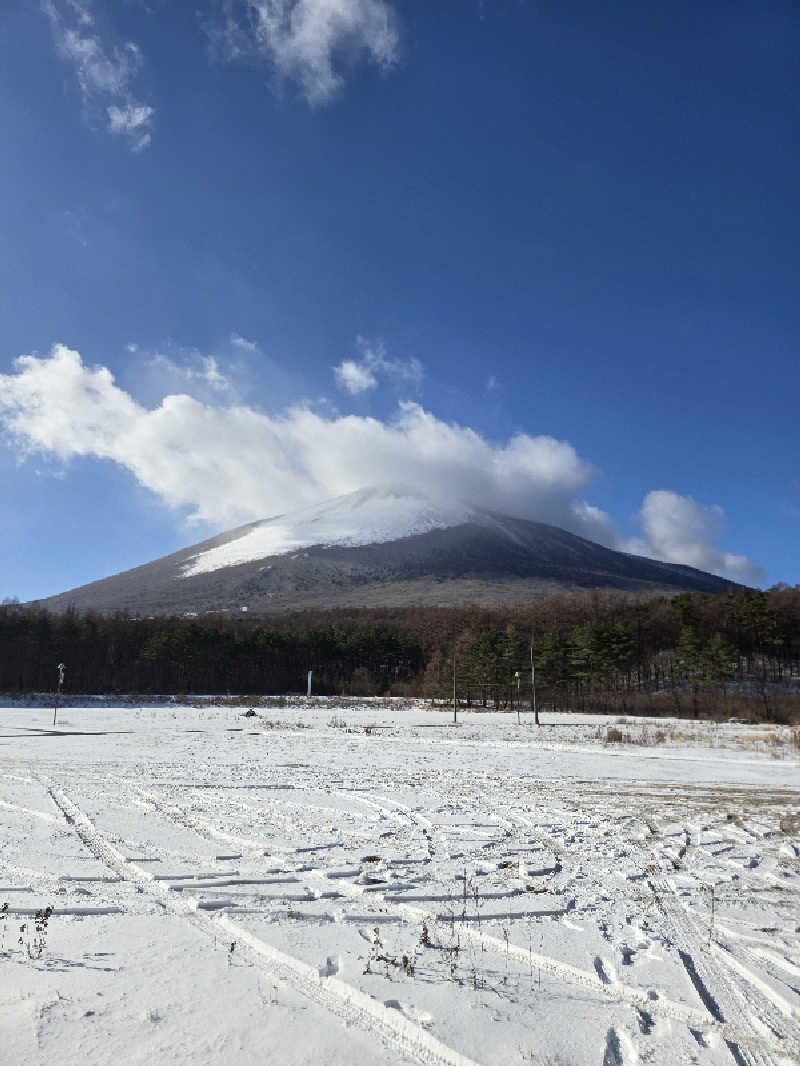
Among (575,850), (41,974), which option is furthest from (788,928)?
(41,974)

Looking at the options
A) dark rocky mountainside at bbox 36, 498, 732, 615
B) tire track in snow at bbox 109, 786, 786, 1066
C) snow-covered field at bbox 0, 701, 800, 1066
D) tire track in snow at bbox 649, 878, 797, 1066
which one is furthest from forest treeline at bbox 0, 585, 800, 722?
dark rocky mountainside at bbox 36, 498, 732, 615

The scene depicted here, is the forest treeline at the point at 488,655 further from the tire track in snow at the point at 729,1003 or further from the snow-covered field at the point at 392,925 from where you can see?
the tire track in snow at the point at 729,1003

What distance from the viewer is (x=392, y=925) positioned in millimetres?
4938

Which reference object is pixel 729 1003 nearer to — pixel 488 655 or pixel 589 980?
pixel 589 980

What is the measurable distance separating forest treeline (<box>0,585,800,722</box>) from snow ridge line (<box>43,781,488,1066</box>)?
133 feet

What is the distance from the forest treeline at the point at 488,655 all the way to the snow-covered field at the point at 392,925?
1425 inches

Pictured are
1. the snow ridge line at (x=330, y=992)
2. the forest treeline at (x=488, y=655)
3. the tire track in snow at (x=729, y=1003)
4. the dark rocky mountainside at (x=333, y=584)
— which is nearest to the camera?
the snow ridge line at (x=330, y=992)

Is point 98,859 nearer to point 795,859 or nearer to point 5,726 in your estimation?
point 795,859

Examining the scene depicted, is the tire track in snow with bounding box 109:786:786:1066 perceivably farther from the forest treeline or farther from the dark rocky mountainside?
the dark rocky mountainside

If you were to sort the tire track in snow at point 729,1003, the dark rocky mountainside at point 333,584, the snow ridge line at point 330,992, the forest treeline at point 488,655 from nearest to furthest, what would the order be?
1. the snow ridge line at point 330,992
2. the tire track in snow at point 729,1003
3. the forest treeline at point 488,655
4. the dark rocky mountainside at point 333,584

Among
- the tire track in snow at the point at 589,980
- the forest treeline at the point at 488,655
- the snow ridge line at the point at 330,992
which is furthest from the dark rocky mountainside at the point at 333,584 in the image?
the snow ridge line at the point at 330,992

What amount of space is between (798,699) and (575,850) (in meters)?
44.1

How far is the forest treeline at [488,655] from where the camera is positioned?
51.7m

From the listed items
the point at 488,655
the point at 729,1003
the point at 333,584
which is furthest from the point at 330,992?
the point at 333,584
